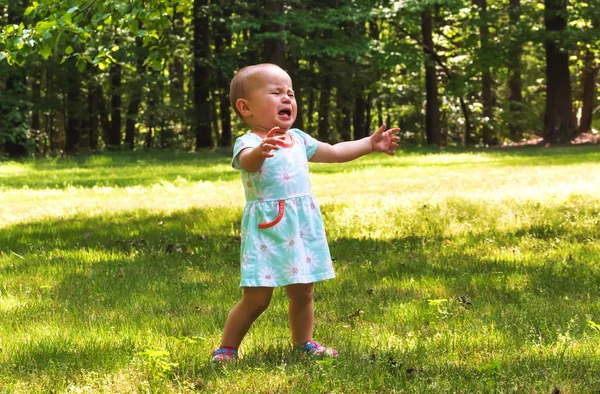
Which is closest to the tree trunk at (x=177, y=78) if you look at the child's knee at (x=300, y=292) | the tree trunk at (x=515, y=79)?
the tree trunk at (x=515, y=79)

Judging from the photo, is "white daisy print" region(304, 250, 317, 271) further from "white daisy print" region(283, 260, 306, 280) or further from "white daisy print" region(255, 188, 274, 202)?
"white daisy print" region(255, 188, 274, 202)

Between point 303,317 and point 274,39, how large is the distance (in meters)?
22.3

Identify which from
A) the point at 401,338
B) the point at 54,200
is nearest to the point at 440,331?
the point at 401,338

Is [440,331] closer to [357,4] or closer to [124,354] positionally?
[124,354]

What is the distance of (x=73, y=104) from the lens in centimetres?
3173

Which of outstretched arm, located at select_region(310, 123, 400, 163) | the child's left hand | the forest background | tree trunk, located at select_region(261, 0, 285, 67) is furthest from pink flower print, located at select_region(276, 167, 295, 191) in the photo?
tree trunk, located at select_region(261, 0, 285, 67)

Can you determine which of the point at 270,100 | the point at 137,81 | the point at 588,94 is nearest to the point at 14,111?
the point at 137,81

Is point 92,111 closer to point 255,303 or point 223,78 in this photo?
point 223,78

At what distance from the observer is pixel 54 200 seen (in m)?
13.3

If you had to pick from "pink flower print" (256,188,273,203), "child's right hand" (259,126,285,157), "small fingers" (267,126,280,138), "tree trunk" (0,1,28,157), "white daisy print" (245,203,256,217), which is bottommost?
"white daisy print" (245,203,256,217)

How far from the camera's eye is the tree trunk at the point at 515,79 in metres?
29.5

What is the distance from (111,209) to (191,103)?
929 inches

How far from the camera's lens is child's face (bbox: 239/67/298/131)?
4316 millimetres

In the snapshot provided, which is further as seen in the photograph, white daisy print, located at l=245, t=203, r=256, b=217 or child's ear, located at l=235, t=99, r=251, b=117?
child's ear, located at l=235, t=99, r=251, b=117
